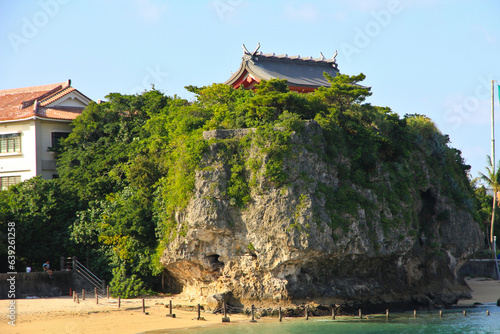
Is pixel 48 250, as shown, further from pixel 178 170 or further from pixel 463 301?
pixel 463 301

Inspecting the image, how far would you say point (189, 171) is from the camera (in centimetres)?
2938

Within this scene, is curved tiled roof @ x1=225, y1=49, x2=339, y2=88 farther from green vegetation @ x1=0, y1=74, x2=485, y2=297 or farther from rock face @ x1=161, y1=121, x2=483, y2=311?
rock face @ x1=161, y1=121, x2=483, y2=311

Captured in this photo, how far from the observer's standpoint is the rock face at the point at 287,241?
28.0 meters

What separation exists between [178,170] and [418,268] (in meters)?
14.9

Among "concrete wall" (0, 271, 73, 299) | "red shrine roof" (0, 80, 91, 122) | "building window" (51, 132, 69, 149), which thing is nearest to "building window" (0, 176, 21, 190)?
"building window" (51, 132, 69, 149)

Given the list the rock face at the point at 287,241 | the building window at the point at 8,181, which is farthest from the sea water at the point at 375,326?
the building window at the point at 8,181

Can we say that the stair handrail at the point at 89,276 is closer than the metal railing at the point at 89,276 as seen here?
No

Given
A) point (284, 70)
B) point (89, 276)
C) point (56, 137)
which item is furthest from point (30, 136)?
point (284, 70)

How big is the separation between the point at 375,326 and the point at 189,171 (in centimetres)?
1129

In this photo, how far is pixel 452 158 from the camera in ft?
131

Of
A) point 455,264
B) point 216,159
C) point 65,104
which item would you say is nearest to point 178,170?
point 216,159

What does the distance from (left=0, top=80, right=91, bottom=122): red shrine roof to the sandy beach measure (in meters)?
13.1

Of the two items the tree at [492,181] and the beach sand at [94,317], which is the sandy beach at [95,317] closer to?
the beach sand at [94,317]

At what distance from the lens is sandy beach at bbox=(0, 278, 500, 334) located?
78.8 ft
